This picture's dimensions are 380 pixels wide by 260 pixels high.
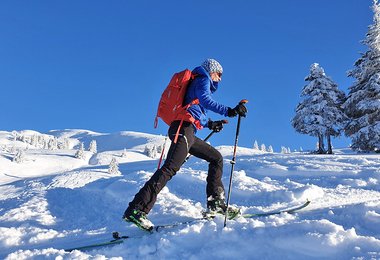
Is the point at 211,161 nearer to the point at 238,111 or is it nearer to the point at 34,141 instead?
the point at 238,111

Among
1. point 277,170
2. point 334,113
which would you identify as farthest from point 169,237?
point 334,113

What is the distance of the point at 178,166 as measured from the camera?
5.05 meters

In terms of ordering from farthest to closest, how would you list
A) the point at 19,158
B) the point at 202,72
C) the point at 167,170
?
the point at 19,158 < the point at 202,72 < the point at 167,170

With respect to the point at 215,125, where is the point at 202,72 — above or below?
above

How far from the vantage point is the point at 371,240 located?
3318 millimetres

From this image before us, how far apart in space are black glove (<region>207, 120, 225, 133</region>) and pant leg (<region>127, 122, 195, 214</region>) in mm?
468

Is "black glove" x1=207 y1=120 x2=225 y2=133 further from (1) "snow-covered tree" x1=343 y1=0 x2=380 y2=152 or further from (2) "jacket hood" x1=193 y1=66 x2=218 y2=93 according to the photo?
(1) "snow-covered tree" x1=343 y1=0 x2=380 y2=152

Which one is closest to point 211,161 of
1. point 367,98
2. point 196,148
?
point 196,148

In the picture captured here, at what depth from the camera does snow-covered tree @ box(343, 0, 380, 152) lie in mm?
25625

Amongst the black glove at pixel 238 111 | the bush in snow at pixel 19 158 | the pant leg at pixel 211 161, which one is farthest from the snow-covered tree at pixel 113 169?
the bush in snow at pixel 19 158

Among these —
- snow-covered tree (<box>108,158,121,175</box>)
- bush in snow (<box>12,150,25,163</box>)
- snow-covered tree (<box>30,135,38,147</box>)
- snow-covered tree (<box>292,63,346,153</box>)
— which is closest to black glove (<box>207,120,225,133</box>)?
snow-covered tree (<box>108,158,121,175</box>)

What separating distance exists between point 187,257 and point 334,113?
106 ft

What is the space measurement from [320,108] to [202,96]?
30.1m

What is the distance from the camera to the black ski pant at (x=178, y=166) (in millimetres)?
4793
